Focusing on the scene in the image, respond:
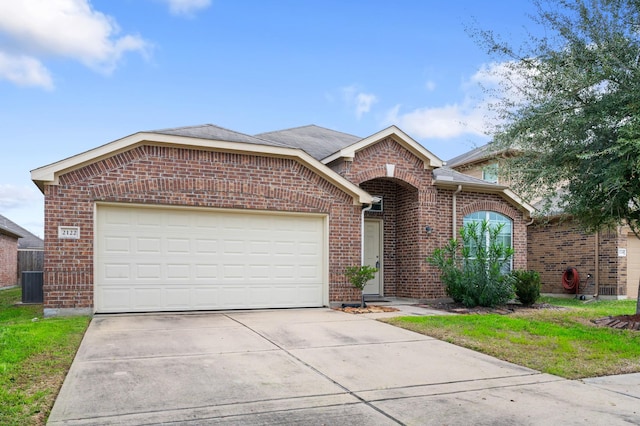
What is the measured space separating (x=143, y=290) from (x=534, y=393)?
7.98m

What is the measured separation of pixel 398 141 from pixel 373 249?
3.31 m

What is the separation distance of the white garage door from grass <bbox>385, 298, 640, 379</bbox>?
2931mm

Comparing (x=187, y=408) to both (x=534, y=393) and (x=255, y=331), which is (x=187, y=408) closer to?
(x=534, y=393)

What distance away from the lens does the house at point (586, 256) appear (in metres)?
17.3

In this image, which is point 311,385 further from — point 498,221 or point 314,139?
point 314,139

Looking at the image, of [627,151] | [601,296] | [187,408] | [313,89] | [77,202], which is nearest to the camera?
[187,408]

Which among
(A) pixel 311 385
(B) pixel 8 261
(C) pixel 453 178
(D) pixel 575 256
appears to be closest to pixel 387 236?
(C) pixel 453 178

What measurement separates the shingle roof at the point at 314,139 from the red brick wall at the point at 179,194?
9.50 feet

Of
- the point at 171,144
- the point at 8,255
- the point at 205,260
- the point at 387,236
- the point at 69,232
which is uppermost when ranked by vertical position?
the point at 171,144

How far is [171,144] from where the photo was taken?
36.3ft

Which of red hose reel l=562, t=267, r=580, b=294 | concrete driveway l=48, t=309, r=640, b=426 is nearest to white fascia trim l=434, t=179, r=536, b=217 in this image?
red hose reel l=562, t=267, r=580, b=294

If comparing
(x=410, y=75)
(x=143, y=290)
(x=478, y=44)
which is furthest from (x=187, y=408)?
(x=410, y=75)

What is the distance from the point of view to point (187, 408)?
474 cm

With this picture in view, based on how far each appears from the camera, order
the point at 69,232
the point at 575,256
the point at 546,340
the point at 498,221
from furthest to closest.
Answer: the point at 575,256 < the point at 498,221 < the point at 69,232 < the point at 546,340
